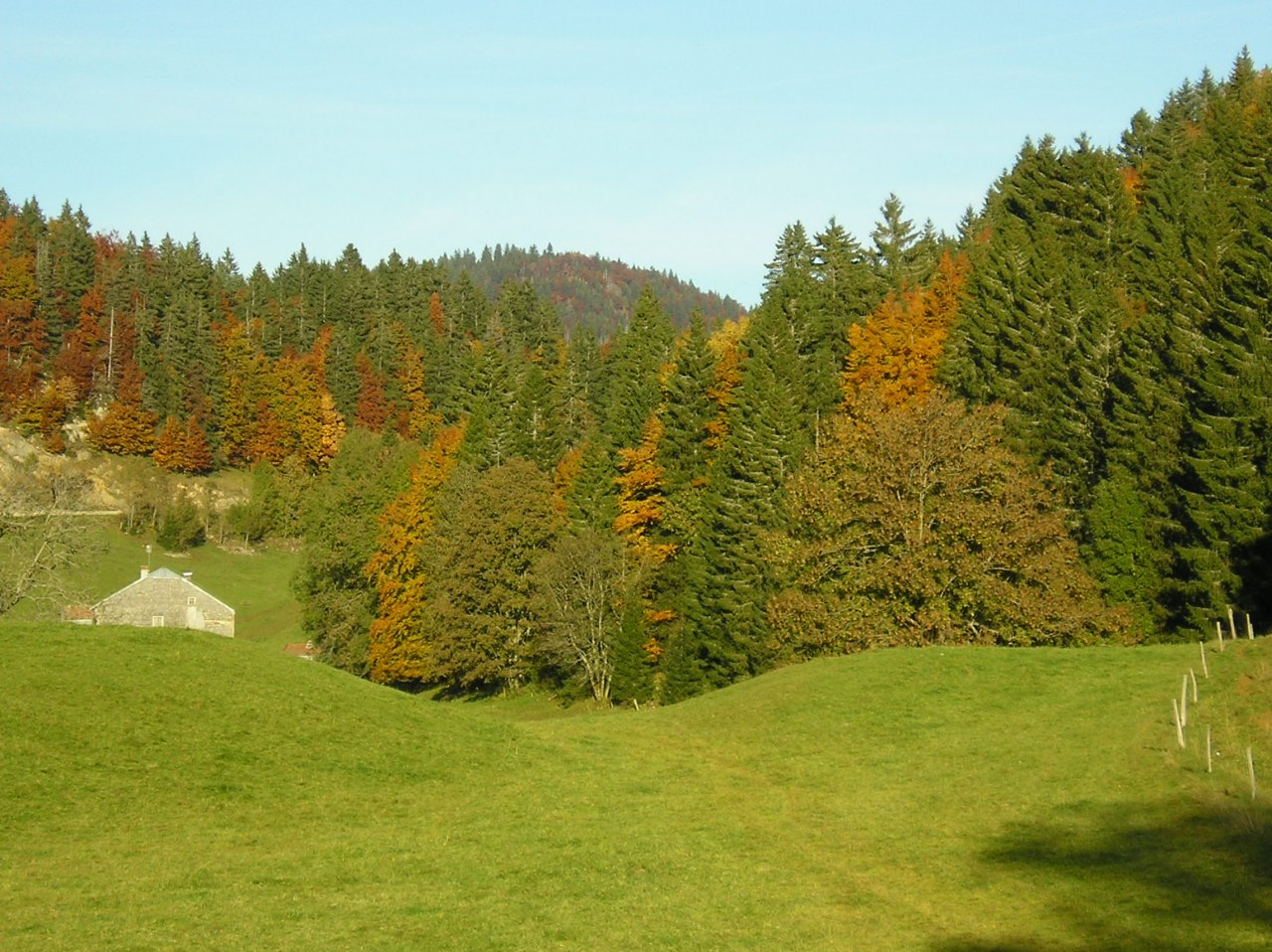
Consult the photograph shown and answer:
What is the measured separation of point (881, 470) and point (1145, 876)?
28.2 m

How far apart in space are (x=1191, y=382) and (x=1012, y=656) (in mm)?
26634

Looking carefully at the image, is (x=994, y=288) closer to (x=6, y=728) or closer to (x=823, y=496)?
(x=823, y=496)

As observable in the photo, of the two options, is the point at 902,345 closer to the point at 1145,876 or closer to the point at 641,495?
the point at 641,495

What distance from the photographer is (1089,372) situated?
63.7 meters

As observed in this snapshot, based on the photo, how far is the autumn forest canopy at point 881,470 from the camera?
163ft

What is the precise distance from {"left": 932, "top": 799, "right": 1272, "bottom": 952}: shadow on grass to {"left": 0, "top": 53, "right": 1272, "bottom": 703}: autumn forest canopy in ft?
73.1

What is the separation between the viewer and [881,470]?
4947 centimetres

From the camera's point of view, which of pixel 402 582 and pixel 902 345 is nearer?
pixel 902 345

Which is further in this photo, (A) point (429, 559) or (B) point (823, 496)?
(A) point (429, 559)

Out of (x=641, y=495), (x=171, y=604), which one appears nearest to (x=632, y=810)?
(x=641, y=495)

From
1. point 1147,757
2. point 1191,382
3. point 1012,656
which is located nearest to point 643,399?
point 1191,382

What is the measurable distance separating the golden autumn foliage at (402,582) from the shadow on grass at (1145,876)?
53.9m

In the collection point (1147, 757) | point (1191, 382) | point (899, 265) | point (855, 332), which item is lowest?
point (1147, 757)

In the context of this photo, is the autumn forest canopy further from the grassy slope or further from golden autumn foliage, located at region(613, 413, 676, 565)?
the grassy slope
